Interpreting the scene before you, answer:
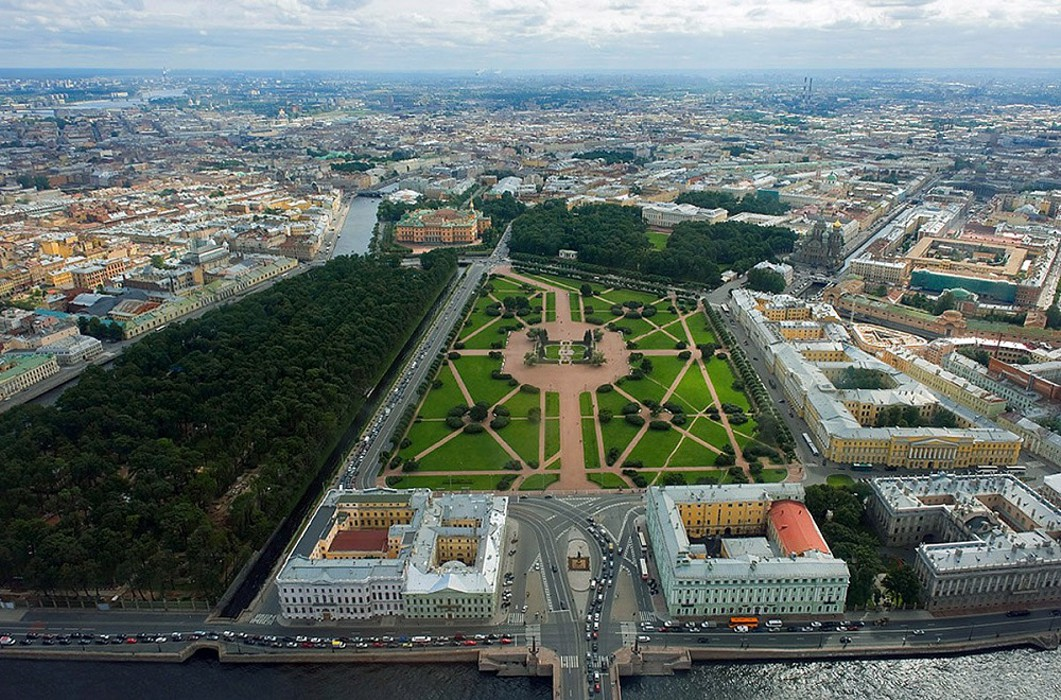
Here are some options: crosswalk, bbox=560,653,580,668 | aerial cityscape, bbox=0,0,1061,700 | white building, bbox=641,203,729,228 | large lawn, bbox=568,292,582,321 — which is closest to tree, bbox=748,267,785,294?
aerial cityscape, bbox=0,0,1061,700

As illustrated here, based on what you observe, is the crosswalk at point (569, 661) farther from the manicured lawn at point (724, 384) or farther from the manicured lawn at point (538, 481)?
the manicured lawn at point (724, 384)

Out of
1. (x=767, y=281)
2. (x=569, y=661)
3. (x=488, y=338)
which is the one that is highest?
(x=767, y=281)

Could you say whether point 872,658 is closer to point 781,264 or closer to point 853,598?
point 853,598

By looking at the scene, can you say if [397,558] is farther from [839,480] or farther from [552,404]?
[839,480]

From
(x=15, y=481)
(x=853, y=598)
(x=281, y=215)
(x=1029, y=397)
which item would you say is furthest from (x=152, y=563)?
(x=281, y=215)

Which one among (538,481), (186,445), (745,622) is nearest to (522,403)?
(538,481)
